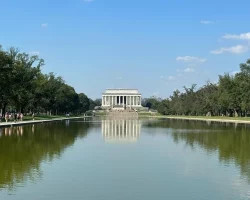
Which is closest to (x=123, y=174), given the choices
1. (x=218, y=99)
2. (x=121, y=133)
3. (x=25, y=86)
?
(x=121, y=133)

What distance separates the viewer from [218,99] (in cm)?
9612

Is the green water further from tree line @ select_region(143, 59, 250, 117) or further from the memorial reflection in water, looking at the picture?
tree line @ select_region(143, 59, 250, 117)

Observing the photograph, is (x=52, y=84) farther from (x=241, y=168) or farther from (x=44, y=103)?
(x=241, y=168)

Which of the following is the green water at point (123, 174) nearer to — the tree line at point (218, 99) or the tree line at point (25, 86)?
the tree line at point (25, 86)

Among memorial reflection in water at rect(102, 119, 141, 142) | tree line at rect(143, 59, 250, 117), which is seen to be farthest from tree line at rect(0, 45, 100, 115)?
tree line at rect(143, 59, 250, 117)

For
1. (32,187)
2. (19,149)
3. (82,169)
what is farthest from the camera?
(19,149)

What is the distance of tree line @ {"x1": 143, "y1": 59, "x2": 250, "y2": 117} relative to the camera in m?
84.1

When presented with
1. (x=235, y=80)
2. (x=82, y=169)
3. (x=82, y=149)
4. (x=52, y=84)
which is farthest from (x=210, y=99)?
(x=82, y=169)

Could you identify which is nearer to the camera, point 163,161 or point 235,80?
point 163,161

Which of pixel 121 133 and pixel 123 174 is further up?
pixel 121 133

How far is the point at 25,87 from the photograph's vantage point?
69.9 meters

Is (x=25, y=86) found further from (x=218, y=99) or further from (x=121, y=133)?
(x=218, y=99)

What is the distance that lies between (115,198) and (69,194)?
1.40 meters

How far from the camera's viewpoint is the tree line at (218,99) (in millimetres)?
84062
